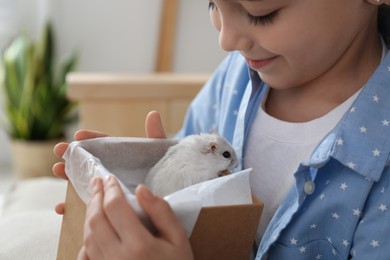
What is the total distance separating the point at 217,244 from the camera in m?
0.63

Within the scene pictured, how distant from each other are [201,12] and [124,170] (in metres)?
1.58

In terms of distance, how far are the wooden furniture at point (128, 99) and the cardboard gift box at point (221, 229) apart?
716 mm

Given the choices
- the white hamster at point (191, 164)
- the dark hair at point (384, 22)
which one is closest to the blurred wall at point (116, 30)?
the dark hair at point (384, 22)

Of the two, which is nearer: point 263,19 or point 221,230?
point 221,230

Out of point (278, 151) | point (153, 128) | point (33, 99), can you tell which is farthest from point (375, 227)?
point (33, 99)

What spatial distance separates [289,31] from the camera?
72 cm

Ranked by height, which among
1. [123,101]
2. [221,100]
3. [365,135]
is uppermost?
[365,135]

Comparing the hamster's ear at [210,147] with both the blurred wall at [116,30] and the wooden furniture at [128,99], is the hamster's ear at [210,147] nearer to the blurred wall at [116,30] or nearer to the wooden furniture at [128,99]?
the wooden furniture at [128,99]

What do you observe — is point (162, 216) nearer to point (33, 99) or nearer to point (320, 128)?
point (320, 128)

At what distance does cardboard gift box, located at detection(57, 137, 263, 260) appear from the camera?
→ 0.60 m

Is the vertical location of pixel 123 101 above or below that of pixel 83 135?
below

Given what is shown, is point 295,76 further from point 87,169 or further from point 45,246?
point 45,246

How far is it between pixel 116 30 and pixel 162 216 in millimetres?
1788

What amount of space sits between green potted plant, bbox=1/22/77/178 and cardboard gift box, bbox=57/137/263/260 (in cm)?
152
